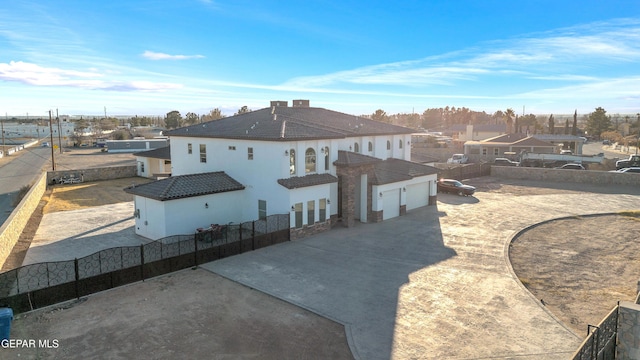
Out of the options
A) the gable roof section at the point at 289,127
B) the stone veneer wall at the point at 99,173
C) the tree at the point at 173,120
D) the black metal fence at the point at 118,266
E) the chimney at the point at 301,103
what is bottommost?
the black metal fence at the point at 118,266

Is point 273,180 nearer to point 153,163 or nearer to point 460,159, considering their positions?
point 153,163

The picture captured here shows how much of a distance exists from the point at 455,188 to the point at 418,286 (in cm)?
2344

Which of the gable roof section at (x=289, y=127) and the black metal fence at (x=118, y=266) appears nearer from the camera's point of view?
the black metal fence at (x=118, y=266)

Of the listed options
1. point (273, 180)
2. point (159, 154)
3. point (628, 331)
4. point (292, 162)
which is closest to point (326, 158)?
point (292, 162)

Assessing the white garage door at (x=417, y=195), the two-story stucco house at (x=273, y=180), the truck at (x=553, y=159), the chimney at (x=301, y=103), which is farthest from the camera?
the truck at (x=553, y=159)

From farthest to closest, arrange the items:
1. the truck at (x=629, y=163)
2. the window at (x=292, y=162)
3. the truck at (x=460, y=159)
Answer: the truck at (x=460, y=159), the truck at (x=629, y=163), the window at (x=292, y=162)

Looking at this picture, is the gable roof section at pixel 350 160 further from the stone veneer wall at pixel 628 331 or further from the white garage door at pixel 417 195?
the stone veneer wall at pixel 628 331

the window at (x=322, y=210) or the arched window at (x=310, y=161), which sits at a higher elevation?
the arched window at (x=310, y=161)

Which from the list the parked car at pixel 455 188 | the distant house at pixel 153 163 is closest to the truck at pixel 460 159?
the parked car at pixel 455 188

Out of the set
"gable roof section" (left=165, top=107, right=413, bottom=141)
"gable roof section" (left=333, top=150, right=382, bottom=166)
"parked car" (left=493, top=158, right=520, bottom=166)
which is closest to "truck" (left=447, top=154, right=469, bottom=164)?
"parked car" (left=493, top=158, right=520, bottom=166)

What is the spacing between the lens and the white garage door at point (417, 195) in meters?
32.8

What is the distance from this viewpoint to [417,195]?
33.5m

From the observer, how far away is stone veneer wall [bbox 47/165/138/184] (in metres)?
45.5

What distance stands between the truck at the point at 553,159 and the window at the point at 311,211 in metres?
41.2
